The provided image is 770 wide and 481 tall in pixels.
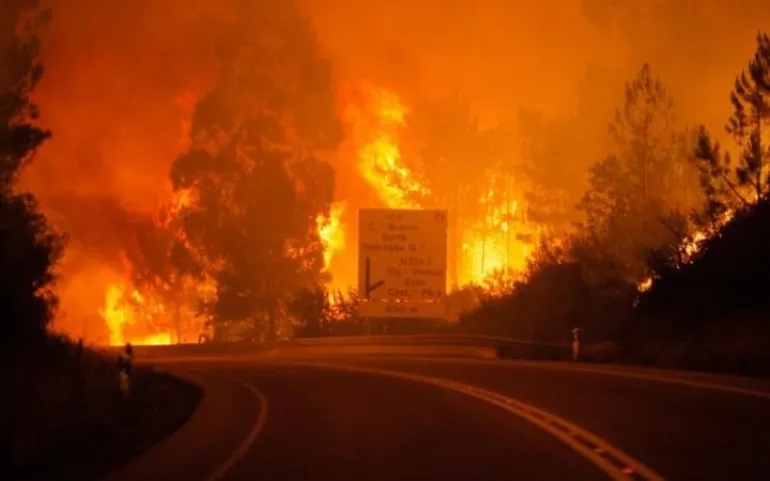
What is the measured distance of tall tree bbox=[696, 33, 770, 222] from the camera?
28.0m

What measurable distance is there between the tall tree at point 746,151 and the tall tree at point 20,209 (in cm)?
1918

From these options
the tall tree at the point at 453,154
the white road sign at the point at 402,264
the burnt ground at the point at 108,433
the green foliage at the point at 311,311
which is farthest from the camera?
the tall tree at the point at 453,154

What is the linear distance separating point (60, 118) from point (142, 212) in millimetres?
9419

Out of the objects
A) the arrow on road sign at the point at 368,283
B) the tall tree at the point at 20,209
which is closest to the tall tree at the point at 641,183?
the arrow on road sign at the point at 368,283

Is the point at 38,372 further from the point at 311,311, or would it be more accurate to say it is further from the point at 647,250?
the point at 311,311

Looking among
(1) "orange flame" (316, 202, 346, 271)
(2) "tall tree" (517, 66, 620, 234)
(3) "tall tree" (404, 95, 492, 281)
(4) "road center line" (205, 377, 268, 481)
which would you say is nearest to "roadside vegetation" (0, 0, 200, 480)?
(4) "road center line" (205, 377, 268, 481)

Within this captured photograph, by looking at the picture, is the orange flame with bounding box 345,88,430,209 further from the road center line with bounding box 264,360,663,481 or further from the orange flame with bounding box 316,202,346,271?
the road center line with bounding box 264,360,663,481

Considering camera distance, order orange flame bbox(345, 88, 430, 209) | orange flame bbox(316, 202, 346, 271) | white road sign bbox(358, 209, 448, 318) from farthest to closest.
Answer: orange flame bbox(345, 88, 430, 209) → orange flame bbox(316, 202, 346, 271) → white road sign bbox(358, 209, 448, 318)

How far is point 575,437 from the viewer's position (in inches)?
518

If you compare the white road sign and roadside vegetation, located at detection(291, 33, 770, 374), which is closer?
roadside vegetation, located at detection(291, 33, 770, 374)

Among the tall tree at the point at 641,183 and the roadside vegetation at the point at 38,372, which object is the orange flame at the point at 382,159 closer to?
the tall tree at the point at 641,183

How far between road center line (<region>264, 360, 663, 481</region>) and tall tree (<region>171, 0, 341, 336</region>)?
31564 millimetres

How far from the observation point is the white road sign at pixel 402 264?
42188 mm

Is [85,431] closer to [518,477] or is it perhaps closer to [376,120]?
[518,477]
